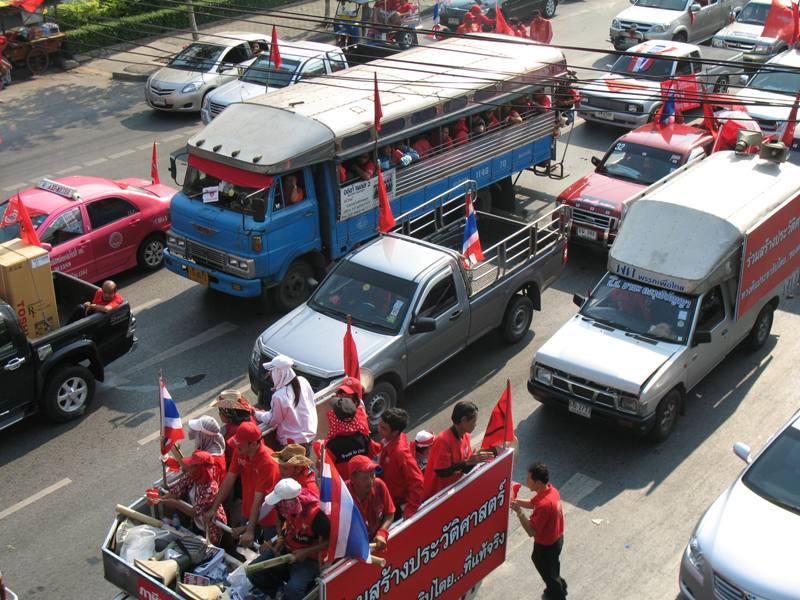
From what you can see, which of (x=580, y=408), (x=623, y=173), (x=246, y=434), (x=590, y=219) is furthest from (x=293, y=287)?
(x=246, y=434)

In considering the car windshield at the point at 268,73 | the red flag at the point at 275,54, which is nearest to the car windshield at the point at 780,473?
the red flag at the point at 275,54

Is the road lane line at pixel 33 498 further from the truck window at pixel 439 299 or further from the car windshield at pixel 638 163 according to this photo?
the car windshield at pixel 638 163

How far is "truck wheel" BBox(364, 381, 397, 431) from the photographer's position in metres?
11.9

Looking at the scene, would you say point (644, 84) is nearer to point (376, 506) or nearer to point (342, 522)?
point (376, 506)

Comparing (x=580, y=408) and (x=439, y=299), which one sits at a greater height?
(x=439, y=299)

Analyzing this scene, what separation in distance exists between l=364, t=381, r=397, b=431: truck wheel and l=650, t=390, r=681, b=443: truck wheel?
3.07 m

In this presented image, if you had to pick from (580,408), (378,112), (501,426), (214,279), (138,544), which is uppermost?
(378,112)

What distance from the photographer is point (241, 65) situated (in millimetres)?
23453

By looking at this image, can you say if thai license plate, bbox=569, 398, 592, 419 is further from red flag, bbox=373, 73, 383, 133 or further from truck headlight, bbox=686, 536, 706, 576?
red flag, bbox=373, 73, 383, 133

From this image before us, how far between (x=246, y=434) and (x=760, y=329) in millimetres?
8291

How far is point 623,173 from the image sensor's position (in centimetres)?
1744

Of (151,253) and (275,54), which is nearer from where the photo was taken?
(151,253)

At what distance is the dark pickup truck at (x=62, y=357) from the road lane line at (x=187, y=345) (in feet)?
2.68

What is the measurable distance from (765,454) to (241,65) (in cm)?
1700
